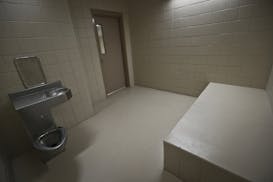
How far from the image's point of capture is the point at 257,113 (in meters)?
1.52

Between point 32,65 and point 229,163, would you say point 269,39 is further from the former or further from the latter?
point 32,65

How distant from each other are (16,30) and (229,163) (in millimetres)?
2444

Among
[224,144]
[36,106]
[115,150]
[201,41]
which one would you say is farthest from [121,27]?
[224,144]

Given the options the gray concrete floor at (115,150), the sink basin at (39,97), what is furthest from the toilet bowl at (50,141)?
the sink basin at (39,97)

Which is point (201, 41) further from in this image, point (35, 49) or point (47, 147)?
point (47, 147)

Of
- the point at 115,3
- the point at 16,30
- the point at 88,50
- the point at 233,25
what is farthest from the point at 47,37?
the point at 233,25

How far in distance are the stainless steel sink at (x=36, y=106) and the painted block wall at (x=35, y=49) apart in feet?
0.46

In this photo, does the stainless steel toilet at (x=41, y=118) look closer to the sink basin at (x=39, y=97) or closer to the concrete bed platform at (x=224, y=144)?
the sink basin at (x=39, y=97)

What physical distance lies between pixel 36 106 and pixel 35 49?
755 millimetres

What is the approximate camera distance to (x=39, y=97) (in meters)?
1.63

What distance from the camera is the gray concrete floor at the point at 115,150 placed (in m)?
1.37

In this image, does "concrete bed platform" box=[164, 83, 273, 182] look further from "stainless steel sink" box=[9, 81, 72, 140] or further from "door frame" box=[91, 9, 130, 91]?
"door frame" box=[91, 9, 130, 91]

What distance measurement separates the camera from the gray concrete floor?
1.37m

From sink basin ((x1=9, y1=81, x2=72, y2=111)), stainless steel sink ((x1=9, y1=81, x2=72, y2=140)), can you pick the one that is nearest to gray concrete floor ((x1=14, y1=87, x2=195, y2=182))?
stainless steel sink ((x1=9, y1=81, x2=72, y2=140))
